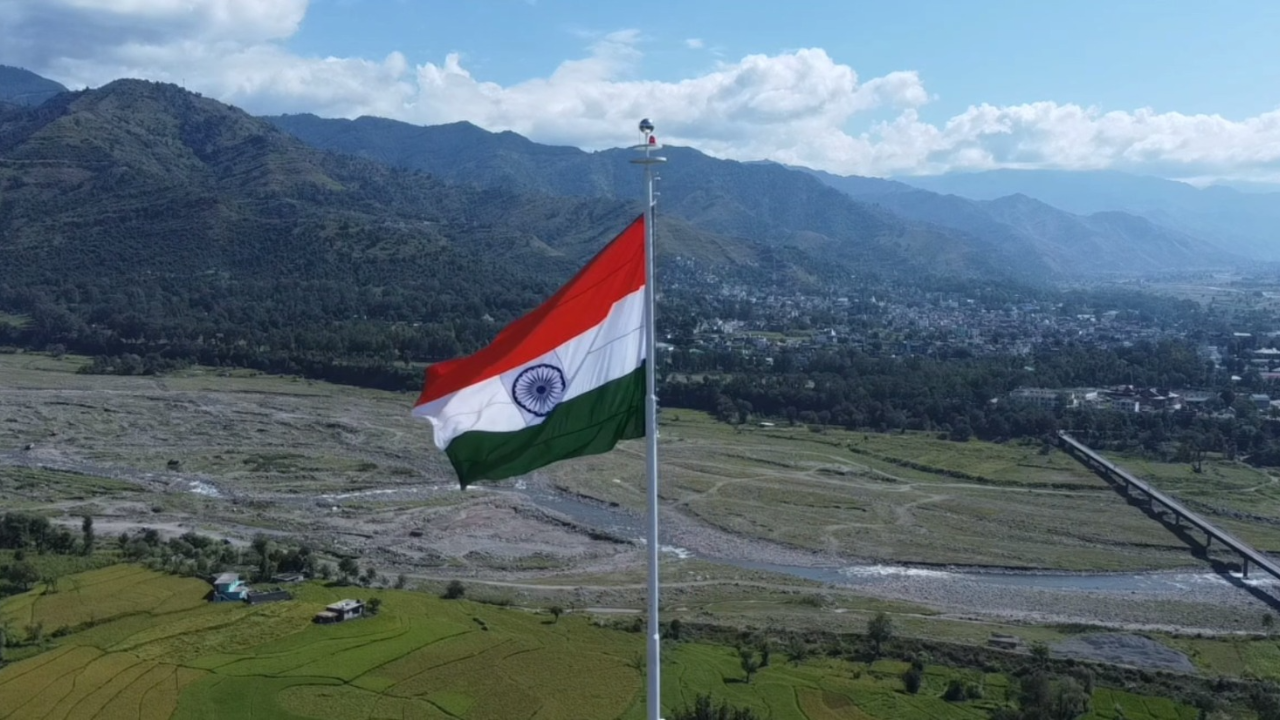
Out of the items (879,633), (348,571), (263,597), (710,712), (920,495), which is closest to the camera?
(710,712)

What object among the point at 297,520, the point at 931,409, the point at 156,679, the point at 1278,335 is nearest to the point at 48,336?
the point at 297,520

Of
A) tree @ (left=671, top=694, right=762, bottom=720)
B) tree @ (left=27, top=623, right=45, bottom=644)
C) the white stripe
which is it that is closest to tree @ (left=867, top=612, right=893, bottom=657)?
tree @ (left=671, top=694, right=762, bottom=720)

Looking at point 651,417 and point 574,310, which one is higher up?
point 574,310

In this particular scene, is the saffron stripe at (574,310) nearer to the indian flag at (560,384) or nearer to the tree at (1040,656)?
the indian flag at (560,384)

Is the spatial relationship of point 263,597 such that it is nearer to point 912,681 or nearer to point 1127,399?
point 912,681

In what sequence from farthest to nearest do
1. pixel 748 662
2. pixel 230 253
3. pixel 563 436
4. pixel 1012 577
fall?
pixel 230 253 → pixel 1012 577 → pixel 748 662 → pixel 563 436

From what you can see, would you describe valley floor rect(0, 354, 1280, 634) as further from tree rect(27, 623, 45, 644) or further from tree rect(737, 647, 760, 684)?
tree rect(27, 623, 45, 644)

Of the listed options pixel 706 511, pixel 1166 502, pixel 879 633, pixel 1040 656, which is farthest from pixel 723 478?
pixel 1040 656
